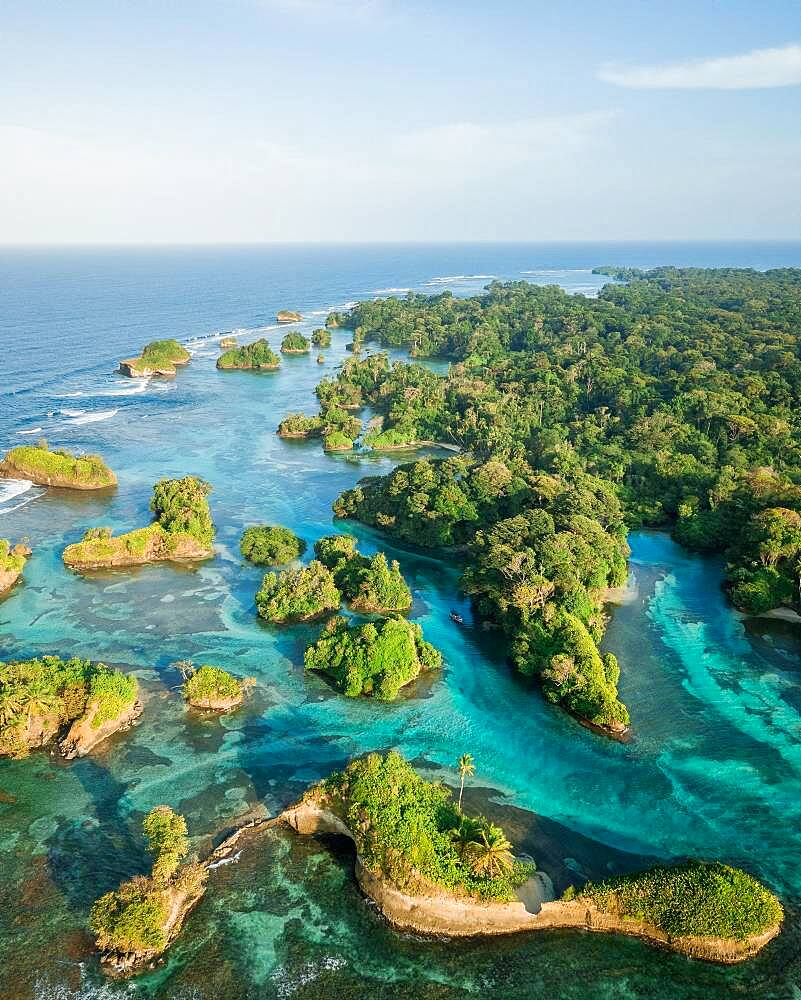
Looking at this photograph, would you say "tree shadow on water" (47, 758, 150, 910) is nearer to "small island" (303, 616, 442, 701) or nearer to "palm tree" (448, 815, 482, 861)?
"small island" (303, 616, 442, 701)

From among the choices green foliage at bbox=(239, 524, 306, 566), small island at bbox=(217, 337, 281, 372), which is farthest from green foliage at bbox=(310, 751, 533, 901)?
small island at bbox=(217, 337, 281, 372)

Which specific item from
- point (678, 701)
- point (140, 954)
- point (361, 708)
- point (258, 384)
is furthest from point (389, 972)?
point (258, 384)

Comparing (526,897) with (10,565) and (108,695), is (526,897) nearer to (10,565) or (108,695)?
(108,695)

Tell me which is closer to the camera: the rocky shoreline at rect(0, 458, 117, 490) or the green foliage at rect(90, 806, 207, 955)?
the green foliage at rect(90, 806, 207, 955)

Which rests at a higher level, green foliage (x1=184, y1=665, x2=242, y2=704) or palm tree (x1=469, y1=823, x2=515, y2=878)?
palm tree (x1=469, y1=823, x2=515, y2=878)

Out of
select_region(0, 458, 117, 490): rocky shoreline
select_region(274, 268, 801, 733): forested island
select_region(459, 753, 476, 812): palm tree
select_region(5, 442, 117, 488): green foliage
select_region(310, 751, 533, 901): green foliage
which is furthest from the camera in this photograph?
select_region(0, 458, 117, 490): rocky shoreline

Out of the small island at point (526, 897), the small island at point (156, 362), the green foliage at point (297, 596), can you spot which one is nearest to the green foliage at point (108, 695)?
the green foliage at point (297, 596)
